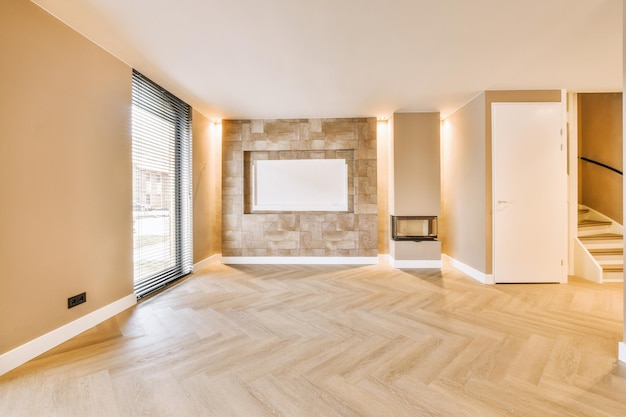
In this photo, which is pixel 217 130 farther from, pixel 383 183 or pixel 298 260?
pixel 383 183

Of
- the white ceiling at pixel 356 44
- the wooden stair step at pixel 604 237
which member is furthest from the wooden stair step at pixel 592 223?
the white ceiling at pixel 356 44

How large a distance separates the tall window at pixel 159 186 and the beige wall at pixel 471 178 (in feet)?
14.5

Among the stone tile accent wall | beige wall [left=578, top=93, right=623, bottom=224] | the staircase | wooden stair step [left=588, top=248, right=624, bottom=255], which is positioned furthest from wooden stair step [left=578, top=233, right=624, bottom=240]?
the stone tile accent wall

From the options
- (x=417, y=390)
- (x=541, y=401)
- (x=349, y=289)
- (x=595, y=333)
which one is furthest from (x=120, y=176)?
(x=595, y=333)

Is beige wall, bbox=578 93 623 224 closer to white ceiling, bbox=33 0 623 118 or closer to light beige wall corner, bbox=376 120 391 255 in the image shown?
white ceiling, bbox=33 0 623 118

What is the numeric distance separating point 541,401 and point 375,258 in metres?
3.54

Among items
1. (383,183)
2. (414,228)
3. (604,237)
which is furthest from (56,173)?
(604,237)

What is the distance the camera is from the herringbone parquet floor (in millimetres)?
1543

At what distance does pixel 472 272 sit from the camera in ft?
13.7

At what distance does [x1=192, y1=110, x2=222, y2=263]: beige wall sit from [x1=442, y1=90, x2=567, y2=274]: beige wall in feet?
14.0

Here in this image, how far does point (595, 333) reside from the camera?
238 centimetres

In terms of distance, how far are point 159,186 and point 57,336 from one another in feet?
6.67

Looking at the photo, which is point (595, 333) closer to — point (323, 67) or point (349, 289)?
point (349, 289)

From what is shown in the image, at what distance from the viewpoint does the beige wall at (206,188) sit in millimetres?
4613
